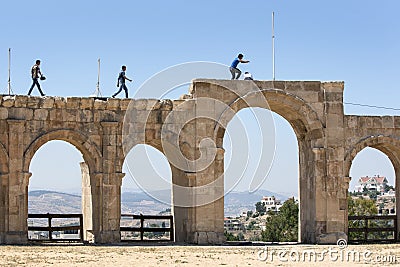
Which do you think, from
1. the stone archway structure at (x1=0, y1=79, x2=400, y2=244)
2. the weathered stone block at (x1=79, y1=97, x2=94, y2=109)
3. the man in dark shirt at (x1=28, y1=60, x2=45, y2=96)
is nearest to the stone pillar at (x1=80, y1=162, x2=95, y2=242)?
the stone archway structure at (x1=0, y1=79, x2=400, y2=244)

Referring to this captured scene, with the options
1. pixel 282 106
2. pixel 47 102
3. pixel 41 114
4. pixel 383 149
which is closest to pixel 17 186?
pixel 41 114

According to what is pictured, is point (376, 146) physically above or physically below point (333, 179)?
above

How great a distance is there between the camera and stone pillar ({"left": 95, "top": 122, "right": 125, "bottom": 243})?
28047 millimetres

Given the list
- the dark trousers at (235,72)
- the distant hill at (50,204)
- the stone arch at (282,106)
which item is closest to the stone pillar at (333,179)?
the stone arch at (282,106)

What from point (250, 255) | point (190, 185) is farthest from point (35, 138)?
point (250, 255)

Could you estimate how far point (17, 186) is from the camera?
2734 centimetres

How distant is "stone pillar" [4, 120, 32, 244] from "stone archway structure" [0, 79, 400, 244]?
32 millimetres

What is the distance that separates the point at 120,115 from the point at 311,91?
6.73 metres

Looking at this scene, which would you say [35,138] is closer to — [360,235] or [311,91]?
[311,91]

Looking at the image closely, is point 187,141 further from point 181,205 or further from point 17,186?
point 17,186

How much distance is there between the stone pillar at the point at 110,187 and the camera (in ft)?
92.0

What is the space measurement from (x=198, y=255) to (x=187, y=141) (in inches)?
252

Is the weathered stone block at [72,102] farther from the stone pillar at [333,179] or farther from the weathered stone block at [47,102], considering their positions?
the stone pillar at [333,179]

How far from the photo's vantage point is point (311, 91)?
96.7 ft
